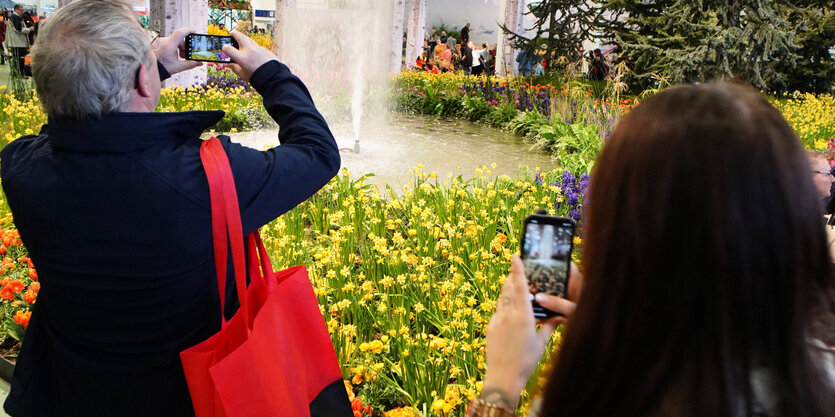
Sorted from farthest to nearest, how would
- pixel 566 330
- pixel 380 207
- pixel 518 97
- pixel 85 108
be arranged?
pixel 518 97, pixel 380 207, pixel 85 108, pixel 566 330

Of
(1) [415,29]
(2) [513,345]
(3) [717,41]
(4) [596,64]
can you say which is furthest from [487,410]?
(1) [415,29]

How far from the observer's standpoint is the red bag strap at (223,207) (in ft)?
4.03

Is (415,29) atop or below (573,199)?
atop

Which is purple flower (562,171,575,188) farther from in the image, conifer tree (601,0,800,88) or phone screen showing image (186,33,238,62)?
conifer tree (601,0,800,88)

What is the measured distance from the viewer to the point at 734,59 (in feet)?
33.6

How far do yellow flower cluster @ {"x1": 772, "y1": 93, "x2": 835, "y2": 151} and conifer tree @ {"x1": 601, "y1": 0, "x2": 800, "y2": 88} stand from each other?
70 centimetres

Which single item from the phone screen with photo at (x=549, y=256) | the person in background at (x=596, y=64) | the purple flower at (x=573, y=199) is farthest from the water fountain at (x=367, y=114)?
the person in background at (x=596, y=64)

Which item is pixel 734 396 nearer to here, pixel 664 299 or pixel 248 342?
pixel 664 299

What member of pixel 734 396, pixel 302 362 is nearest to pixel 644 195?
pixel 734 396

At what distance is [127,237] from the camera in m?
1.23

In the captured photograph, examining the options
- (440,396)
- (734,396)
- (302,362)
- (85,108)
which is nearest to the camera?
(734,396)

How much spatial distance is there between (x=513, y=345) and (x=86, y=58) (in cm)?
93

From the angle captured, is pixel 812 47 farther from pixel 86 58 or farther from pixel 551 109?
pixel 86 58

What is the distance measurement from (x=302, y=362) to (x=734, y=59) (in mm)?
10703
